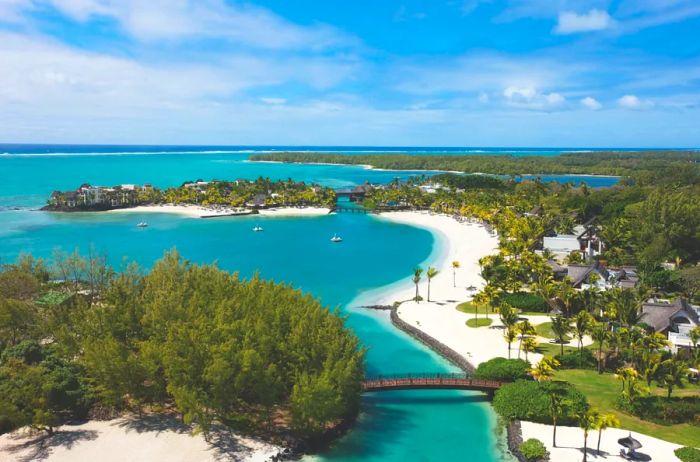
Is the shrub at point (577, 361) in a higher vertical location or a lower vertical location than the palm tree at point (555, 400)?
lower

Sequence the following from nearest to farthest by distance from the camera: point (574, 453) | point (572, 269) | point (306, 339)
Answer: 1. point (574, 453)
2. point (306, 339)
3. point (572, 269)

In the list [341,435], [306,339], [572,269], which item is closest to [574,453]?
[341,435]

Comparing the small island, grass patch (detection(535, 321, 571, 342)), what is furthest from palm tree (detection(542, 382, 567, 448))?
the small island

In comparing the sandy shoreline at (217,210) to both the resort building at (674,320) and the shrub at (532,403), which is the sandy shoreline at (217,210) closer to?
the resort building at (674,320)

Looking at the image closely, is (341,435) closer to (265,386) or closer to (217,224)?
(265,386)

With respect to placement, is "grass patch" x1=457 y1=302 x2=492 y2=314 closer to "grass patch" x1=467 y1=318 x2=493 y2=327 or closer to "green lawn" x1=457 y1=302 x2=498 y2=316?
"green lawn" x1=457 y1=302 x2=498 y2=316

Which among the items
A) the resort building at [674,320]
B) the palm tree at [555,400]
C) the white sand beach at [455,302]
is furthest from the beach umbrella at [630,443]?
the resort building at [674,320]

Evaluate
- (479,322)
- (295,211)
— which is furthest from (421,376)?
(295,211)
